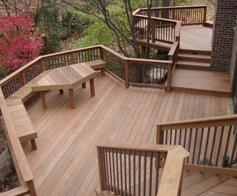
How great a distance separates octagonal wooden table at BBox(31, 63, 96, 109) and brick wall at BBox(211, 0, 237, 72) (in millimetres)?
3871

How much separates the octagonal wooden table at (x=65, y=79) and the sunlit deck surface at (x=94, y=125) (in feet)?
1.40

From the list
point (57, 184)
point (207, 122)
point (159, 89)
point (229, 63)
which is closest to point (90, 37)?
point (159, 89)

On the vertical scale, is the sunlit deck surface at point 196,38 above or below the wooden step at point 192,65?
above

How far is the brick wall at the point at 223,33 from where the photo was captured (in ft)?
24.0

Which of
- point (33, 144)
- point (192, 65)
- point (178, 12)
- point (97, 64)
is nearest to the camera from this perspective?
point (33, 144)

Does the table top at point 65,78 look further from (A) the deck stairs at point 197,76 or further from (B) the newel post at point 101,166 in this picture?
(B) the newel post at point 101,166

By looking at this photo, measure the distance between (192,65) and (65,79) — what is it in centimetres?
401

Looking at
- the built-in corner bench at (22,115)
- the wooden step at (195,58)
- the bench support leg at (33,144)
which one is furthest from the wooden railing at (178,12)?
the bench support leg at (33,144)

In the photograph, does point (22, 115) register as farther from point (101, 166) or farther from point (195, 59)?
point (195, 59)

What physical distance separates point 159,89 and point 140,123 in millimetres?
1702

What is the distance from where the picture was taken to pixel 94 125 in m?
5.72

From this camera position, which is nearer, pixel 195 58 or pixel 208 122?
pixel 208 122

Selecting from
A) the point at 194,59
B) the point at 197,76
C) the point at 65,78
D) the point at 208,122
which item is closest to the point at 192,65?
the point at 194,59

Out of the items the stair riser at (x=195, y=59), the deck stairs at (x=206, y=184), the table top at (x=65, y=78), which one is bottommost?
the deck stairs at (x=206, y=184)
